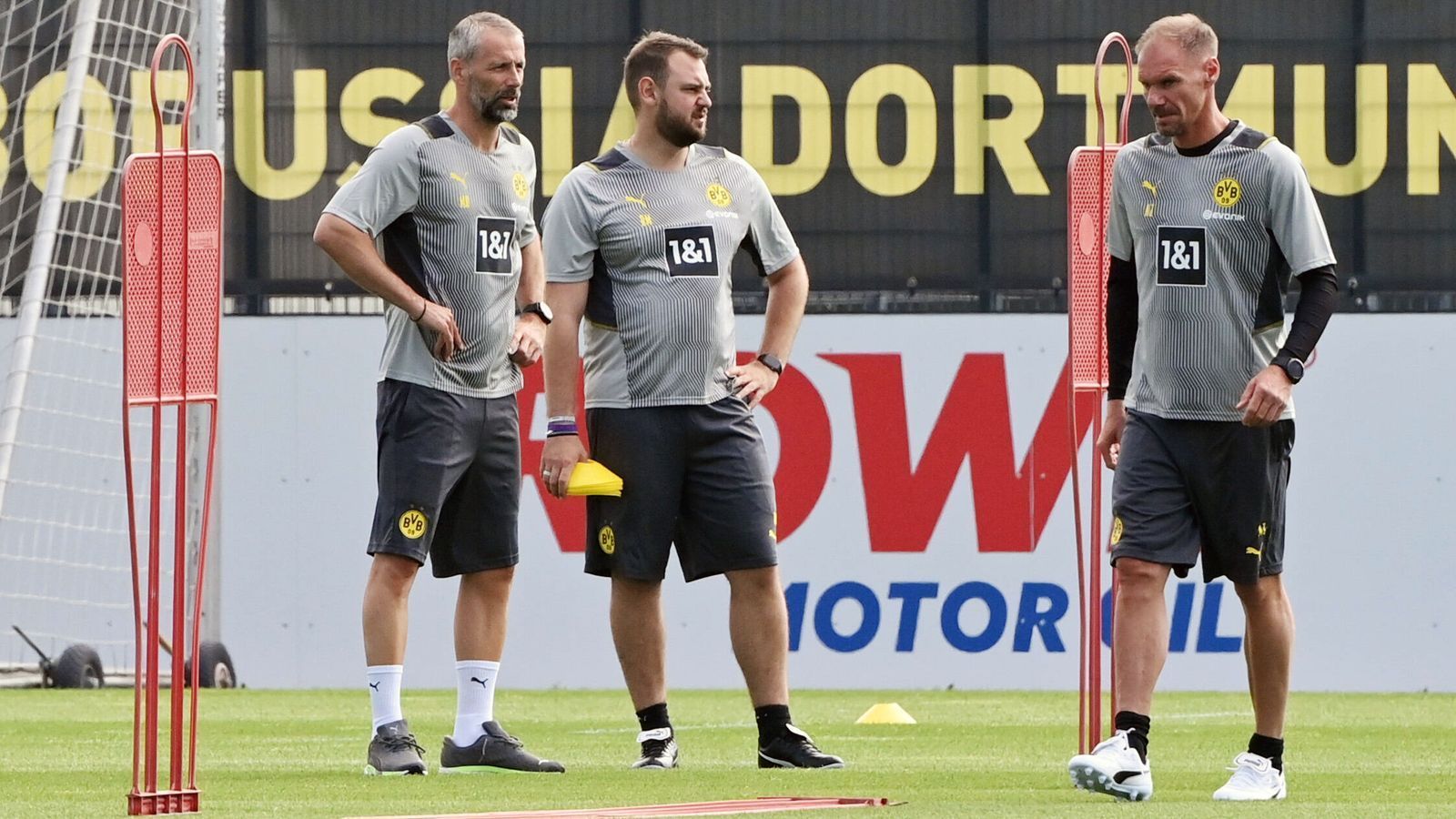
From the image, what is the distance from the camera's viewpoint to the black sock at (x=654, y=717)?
6184mm

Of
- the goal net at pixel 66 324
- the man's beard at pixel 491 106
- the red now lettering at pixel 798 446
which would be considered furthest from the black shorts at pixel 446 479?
the goal net at pixel 66 324

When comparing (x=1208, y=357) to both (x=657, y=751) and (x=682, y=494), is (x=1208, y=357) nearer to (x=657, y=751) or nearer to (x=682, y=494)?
(x=682, y=494)

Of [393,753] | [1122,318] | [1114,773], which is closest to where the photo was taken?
[1114,773]

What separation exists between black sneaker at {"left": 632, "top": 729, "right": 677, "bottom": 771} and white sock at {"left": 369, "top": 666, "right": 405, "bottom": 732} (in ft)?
1.98

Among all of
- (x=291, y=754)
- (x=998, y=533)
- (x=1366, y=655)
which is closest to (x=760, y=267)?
(x=291, y=754)

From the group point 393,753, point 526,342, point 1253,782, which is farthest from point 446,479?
point 1253,782

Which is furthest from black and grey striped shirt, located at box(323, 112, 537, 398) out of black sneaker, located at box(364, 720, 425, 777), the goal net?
the goal net

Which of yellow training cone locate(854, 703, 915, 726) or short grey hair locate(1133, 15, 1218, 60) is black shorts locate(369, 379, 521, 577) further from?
yellow training cone locate(854, 703, 915, 726)

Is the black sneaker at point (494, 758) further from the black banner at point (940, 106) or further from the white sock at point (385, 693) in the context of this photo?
the black banner at point (940, 106)

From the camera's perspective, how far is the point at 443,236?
6.02 metres

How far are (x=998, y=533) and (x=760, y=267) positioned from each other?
4083 mm

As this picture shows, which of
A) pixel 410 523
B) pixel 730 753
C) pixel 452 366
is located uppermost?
pixel 452 366

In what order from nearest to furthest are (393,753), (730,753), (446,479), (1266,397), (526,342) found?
(1266,397) < (393,753) < (446,479) < (526,342) < (730,753)

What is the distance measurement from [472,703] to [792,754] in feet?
2.46
